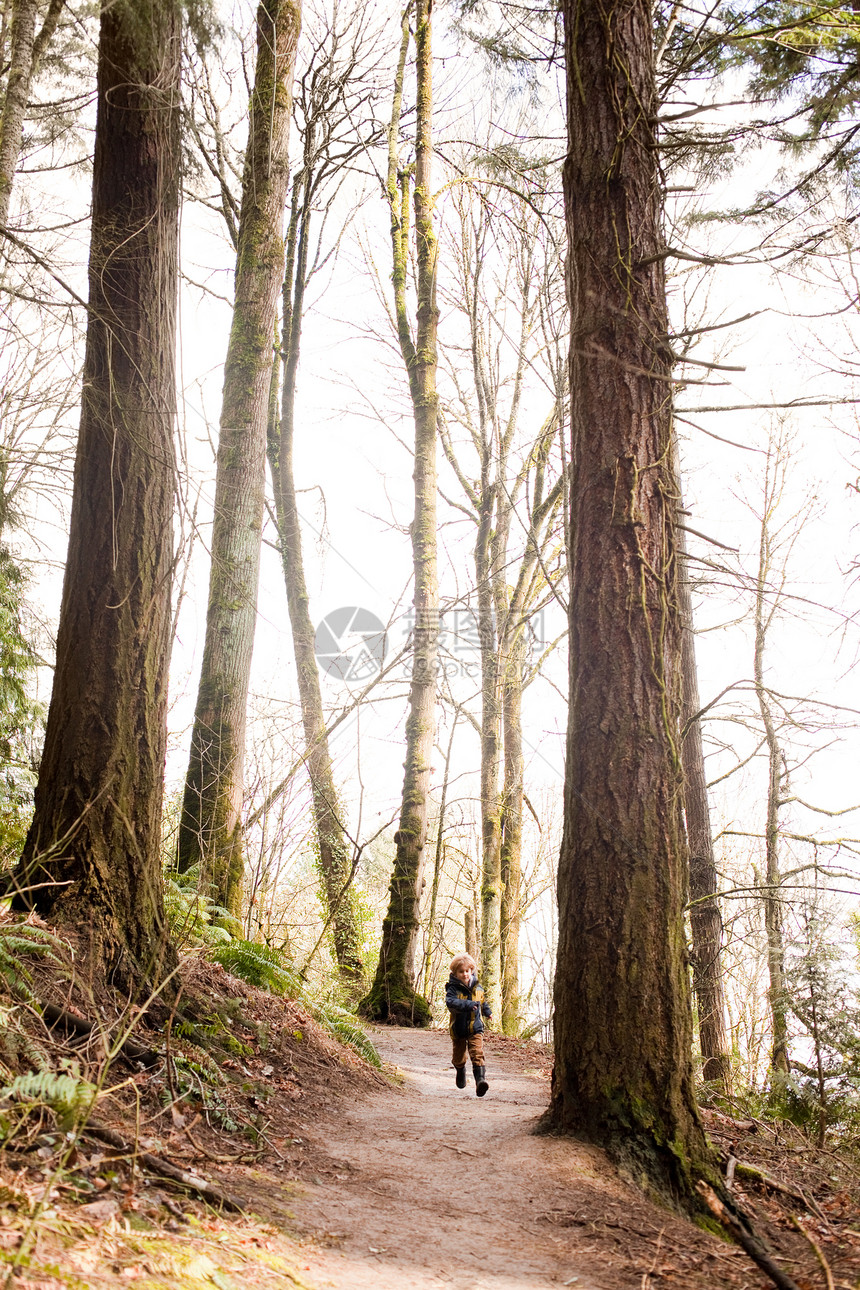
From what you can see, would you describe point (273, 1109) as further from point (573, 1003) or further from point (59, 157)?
point (59, 157)

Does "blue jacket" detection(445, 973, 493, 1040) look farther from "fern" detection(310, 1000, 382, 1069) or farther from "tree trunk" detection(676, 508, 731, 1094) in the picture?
"tree trunk" detection(676, 508, 731, 1094)

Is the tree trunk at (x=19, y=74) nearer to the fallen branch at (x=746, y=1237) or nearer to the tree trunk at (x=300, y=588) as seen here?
the tree trunk at (x=300, y=588)

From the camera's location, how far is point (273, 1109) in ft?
14.3

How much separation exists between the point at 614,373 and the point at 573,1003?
353 centimetres

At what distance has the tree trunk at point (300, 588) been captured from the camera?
1117cm

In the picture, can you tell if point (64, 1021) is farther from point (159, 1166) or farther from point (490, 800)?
point (490, 800)

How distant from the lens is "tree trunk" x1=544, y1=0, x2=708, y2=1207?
3986 millimetres

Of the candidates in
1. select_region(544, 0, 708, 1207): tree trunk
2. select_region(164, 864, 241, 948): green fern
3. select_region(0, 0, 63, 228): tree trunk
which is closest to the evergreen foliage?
select_region(164, 864, 241, 948): green fern

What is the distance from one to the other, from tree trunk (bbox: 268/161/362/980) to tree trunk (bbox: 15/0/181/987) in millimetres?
6336

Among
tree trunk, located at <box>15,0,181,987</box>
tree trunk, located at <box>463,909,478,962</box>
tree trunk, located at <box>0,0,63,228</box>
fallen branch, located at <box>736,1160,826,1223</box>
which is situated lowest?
tree trunk, located at <box>463,909,478,962</box>

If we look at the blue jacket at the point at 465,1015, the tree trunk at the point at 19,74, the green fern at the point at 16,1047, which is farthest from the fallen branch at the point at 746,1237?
the tree trunk at the point at 19,74

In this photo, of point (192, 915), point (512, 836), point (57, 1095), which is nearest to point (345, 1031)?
point (192, 915)

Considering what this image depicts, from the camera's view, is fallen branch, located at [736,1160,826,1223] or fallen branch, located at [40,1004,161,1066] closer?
fallen branch, located at [40,1004,161,1066]

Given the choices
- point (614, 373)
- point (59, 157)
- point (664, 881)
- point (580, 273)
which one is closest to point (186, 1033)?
point (664, 881)
